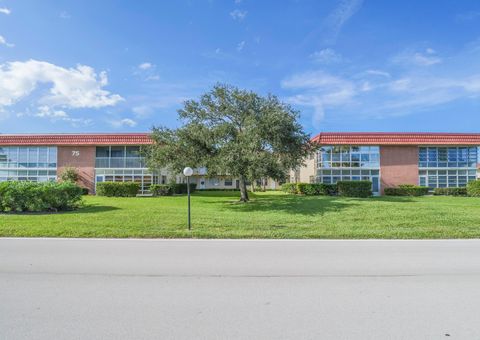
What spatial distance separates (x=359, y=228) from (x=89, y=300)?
31.4 feet

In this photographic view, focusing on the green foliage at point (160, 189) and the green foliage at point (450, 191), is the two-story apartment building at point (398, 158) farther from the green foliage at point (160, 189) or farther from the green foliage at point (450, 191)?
the green foliage at point (160, 189)

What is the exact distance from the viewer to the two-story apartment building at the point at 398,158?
32.2 m

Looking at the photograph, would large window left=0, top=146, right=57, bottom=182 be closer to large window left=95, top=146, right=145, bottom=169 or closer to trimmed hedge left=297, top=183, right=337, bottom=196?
large window left=95, top=146, right=145, bottom=169

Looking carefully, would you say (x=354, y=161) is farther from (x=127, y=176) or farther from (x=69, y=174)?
(x=69, y=174)

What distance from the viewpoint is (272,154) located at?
60.4ft

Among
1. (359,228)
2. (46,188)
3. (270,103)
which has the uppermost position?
(270,103)

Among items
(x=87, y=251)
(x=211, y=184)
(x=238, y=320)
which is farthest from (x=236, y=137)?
(x=211, y=184)

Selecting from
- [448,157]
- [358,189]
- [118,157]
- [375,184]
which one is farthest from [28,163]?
[448,157]

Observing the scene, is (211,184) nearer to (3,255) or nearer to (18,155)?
(18,155)

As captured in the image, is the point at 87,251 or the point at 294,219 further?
the point at 294,219

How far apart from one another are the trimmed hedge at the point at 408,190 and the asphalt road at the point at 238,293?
77.6 feet

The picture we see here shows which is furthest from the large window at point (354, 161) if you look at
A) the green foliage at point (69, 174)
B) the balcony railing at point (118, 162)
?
the green foliage at point (69, 174)

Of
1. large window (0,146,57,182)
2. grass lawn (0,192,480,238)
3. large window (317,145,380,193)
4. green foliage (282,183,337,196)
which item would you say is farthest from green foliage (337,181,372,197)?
large window (0,146,57,182)

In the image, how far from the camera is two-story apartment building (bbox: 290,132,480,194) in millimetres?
32250
